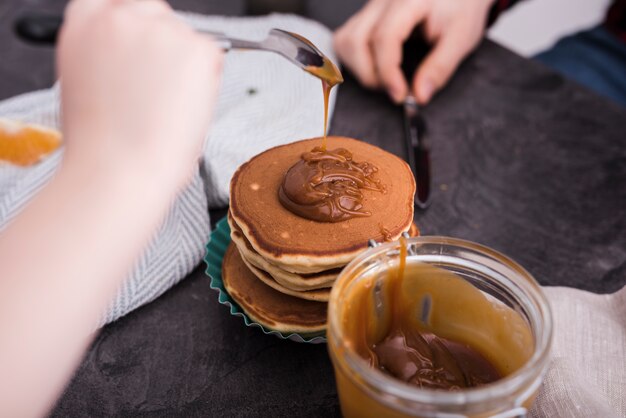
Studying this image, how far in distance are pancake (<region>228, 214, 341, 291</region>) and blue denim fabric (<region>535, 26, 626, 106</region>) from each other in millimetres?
1375

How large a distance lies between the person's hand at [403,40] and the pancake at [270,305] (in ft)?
2.23

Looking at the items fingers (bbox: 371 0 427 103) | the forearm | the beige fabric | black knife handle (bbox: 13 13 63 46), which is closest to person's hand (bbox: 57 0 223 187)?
the forearm

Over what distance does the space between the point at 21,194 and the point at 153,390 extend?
48cm

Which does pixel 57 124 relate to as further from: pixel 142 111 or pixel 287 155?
pixel 142 111

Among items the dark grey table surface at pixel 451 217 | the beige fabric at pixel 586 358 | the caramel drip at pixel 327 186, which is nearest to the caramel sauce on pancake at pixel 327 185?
the caramel drip at pixel 327 186

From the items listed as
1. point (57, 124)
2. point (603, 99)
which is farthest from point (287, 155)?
point (603, 99)

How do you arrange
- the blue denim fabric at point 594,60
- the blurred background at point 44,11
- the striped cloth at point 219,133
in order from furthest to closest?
1. the blue denim fabric at point 594,60
2. the blurred background at point 44,11
3. the striped cloth at point 219,133

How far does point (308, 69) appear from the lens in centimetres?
97

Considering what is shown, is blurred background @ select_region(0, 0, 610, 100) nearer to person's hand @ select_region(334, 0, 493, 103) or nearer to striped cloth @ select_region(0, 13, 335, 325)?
striped cloth @ select_region(0, 13, 335, 325)

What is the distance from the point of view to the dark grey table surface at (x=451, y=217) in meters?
0.87

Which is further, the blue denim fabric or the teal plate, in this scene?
the blue denim fabric

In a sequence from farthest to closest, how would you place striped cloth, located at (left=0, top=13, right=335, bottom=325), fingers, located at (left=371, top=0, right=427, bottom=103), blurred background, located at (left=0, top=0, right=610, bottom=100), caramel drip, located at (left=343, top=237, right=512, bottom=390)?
blurred background, located at (left=0, top=0, right=610, bottom=100), fingers, located at (left=371, top=0, right=427, bottom=103), striped cloth, located at (left=0, top=13, right=335, bottom=325), caramel drip, located at (left=343, top=237, right=512, bottom=390)

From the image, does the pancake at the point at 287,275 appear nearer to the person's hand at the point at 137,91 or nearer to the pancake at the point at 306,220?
the pancake at the point at 306,220

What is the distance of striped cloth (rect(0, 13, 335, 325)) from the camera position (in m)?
1.02
